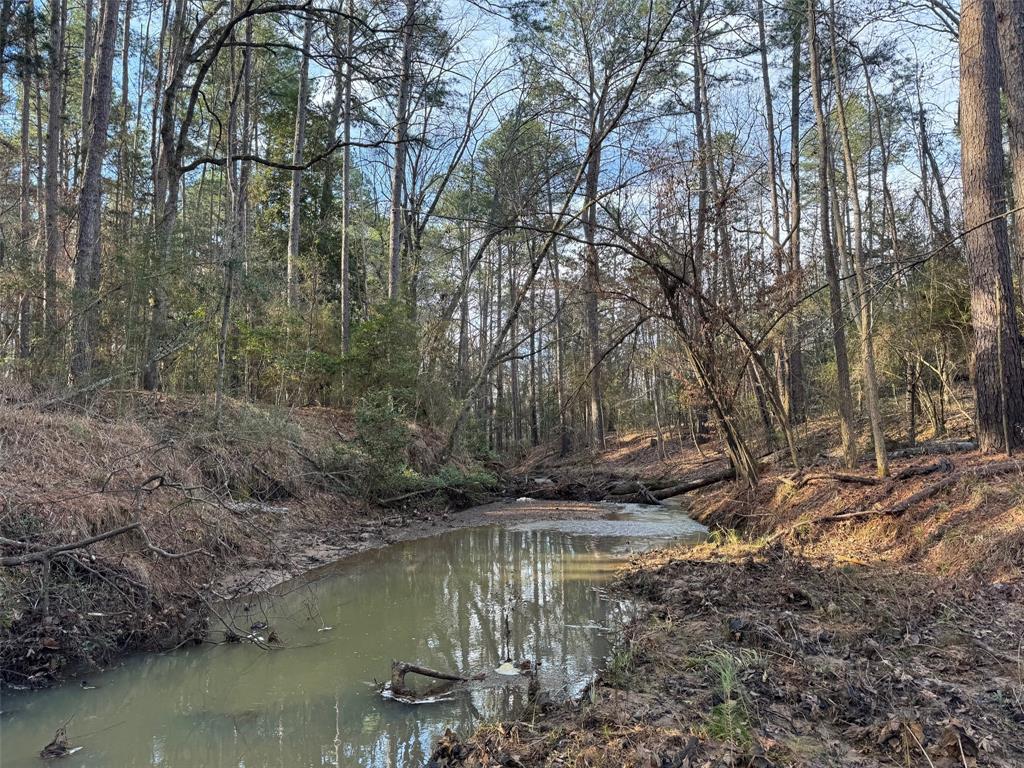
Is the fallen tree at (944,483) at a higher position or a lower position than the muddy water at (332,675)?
higher

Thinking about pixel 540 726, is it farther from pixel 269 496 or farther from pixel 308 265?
pixel 308 265

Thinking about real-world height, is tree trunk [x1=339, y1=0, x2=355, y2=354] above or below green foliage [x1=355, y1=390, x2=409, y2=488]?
above

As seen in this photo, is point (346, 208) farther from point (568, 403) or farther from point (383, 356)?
point (568, 403)

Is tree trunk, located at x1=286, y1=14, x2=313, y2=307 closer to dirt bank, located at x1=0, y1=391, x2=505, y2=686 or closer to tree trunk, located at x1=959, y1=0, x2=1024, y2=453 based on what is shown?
dirt bank, located at x1=0, y1=391, x2=505, y2=686

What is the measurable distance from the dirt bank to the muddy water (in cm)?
31

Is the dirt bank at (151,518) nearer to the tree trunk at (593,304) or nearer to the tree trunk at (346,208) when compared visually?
the tree trunk at (346,208)

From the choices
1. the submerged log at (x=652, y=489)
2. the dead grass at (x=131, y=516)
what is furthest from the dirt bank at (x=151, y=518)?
the submerged log at (x=652, y=489)

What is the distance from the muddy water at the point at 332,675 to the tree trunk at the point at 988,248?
15.4 feet

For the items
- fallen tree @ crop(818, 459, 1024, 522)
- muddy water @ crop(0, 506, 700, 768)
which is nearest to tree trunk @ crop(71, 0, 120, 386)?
muddy water @ crop(0, 506, 700, 768)

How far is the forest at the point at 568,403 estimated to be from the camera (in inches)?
143

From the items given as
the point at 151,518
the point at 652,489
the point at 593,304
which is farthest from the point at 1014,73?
the point at 593,304

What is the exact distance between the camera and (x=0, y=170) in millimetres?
15859

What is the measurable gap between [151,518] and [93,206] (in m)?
5.60

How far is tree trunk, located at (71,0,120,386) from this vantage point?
7.92 metres
